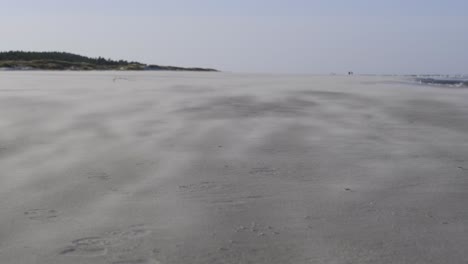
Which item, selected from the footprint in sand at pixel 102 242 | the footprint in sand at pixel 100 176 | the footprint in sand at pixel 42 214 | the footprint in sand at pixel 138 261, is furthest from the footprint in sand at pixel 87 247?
the footprint in sand at pixel 100 176

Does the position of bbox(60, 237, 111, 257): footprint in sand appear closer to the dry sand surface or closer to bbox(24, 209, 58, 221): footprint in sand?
the dry sand surface

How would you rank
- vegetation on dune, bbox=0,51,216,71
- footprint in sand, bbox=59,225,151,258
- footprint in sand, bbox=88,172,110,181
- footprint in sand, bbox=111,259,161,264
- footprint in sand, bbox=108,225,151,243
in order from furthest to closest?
vegetation on dune, bbox=0,51,216,71
footprint in sand, bbox=88,172,110,181
footprint in sand, bbox=108,225,151,243
footprint in sand, bbox=59,225,151,258
footprint in sand, bbox=111,259,161,264

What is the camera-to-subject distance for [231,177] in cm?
429

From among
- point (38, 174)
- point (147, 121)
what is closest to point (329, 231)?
point (38, 174)

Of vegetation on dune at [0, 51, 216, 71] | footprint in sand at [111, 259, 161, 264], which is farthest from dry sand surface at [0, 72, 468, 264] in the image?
vegetation on dune at [0, 51, 216, 71]

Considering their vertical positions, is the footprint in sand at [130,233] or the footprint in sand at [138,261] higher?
the footprint in sand at [130,233]

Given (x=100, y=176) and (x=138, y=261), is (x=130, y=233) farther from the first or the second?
(x=100, y=176)

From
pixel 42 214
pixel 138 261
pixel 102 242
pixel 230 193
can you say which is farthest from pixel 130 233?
pixel 230 193

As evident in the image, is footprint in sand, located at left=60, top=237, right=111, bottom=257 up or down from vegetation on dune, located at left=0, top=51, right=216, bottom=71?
up

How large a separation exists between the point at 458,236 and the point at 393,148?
107 inches

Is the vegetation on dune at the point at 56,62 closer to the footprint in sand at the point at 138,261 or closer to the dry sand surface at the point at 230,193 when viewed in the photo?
the dry sand surface at the point at 230,193

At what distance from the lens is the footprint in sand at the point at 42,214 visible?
324cm

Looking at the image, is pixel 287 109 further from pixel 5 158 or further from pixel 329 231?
pixel 329 231

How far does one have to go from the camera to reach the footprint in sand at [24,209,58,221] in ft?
10.6
